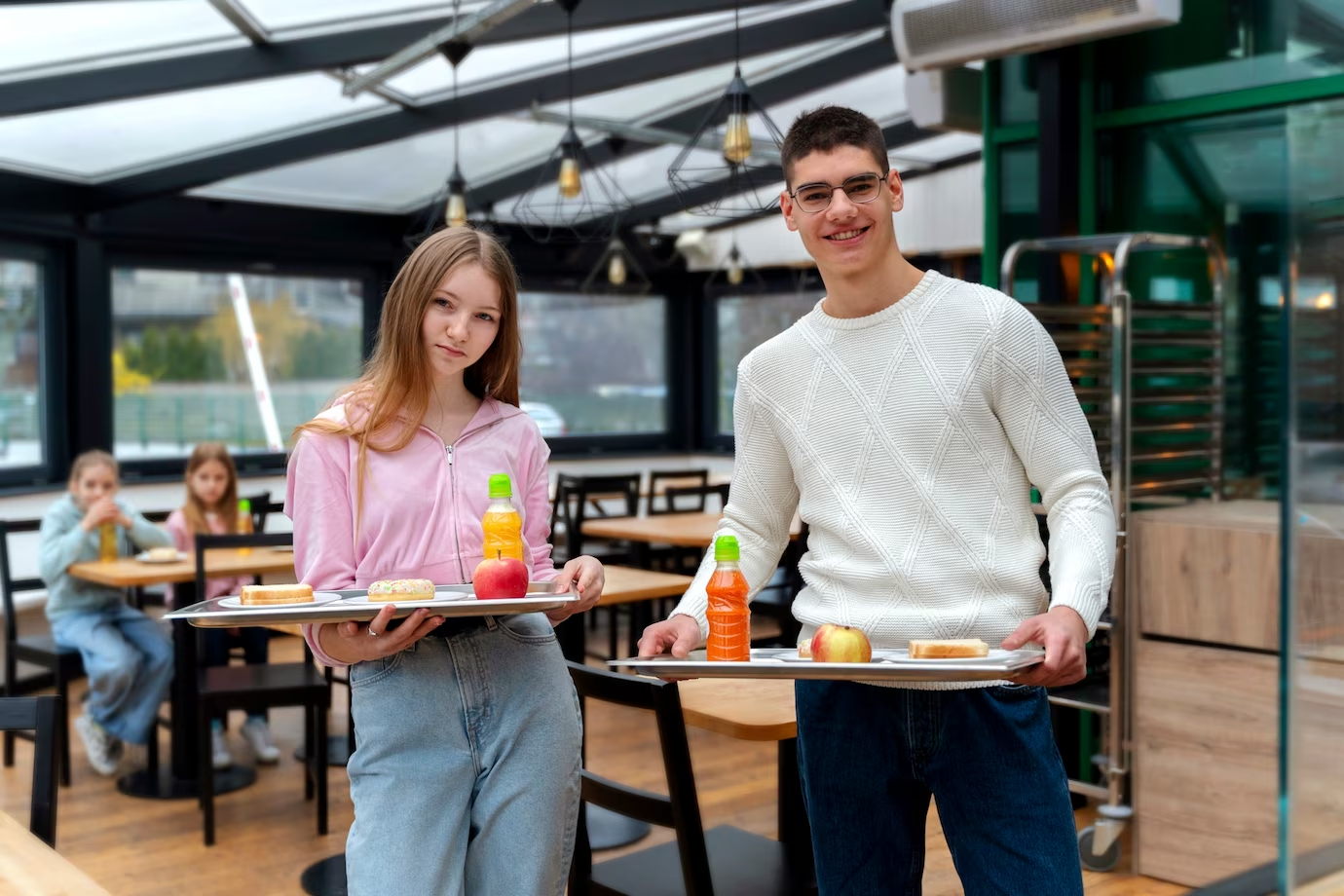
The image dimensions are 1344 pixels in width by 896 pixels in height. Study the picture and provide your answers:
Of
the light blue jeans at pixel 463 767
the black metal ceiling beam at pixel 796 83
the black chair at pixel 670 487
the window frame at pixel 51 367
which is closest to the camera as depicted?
the light blue jeans at pixel 463 767

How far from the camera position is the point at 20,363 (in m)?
7.11

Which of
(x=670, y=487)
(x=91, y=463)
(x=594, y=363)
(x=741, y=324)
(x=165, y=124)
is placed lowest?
(x=670, y=487)

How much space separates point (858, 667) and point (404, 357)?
78cm

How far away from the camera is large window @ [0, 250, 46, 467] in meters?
7.00

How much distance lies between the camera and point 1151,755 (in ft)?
12.5

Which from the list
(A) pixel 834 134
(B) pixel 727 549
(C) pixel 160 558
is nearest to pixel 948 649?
(B) pixel 727 549

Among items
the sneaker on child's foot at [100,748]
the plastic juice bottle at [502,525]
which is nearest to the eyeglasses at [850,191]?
the plastic juice bottle at [502,525]

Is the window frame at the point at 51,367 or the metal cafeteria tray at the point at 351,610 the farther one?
the window frame at the point at 51,367

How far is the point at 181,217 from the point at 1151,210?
565cm

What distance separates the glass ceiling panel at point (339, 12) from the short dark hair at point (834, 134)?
13.5 feet

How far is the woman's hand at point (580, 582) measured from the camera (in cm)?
183

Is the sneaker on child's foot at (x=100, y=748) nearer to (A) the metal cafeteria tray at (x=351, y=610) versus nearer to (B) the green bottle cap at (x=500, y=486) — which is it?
(A) the metal cafeteria tray at (x=351, y=610)

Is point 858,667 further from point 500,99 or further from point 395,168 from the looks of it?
point 395,168

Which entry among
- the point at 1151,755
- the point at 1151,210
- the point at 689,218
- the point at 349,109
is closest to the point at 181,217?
the point at 349,109
